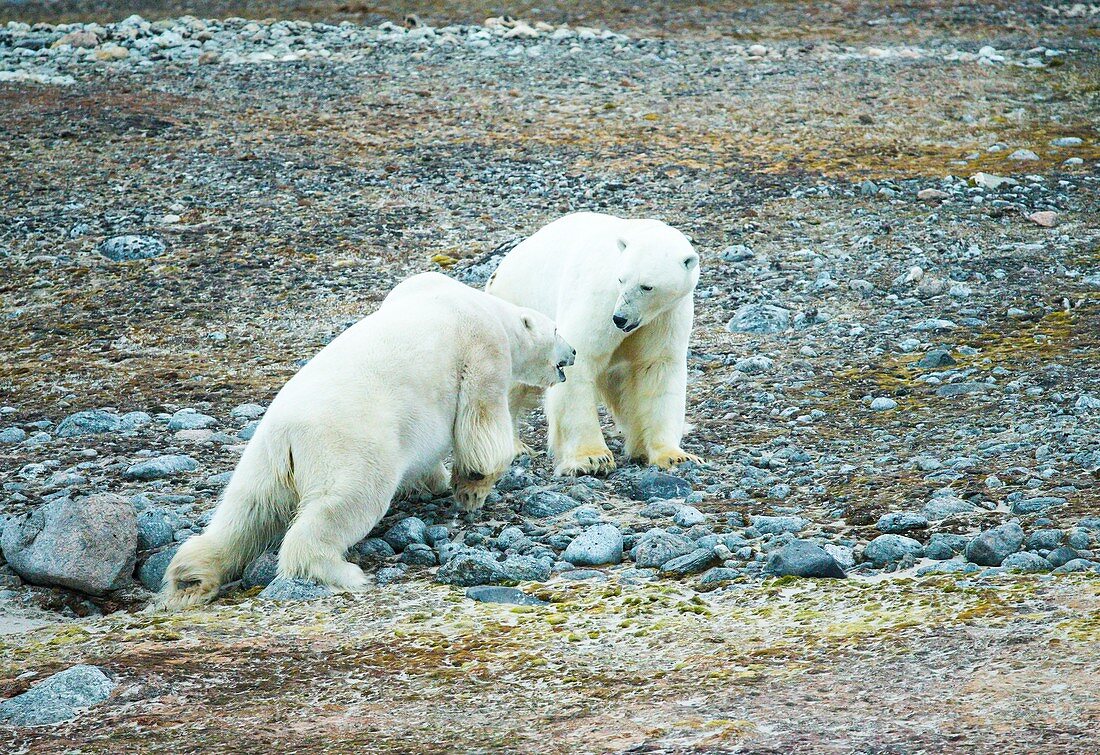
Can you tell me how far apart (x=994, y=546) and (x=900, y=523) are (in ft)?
1.35

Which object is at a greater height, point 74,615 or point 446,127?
point 446,127

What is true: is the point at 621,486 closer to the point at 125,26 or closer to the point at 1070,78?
the point at 1070,78

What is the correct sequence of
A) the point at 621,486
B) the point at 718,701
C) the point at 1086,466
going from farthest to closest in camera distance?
the point at 621,486 → the point at 1086,466 → the point at 718,701

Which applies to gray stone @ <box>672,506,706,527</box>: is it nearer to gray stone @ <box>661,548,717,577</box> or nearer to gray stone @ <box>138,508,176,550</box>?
gray stone @ <box>661,548,717,577</box>

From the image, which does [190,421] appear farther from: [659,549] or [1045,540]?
[1045,540]

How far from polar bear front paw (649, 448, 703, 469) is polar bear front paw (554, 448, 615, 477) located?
0.20 metres

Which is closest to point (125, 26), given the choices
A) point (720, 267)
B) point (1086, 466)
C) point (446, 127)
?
point (446, 127)

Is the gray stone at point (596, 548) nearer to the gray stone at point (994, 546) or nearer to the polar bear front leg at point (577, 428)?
the polar bear front leg at point (577, 428)

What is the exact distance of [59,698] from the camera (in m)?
2.92

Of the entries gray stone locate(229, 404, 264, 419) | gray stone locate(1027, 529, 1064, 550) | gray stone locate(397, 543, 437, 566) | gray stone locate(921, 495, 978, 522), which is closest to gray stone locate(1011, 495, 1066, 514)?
gray stone locate(921, 495, 978, 522)

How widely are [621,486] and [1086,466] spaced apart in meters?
1.74

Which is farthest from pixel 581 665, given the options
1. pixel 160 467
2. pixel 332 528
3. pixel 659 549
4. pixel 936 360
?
pixel 936 360

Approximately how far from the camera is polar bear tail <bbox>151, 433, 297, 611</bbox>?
3854 mm

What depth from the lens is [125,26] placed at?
52.2 ft
